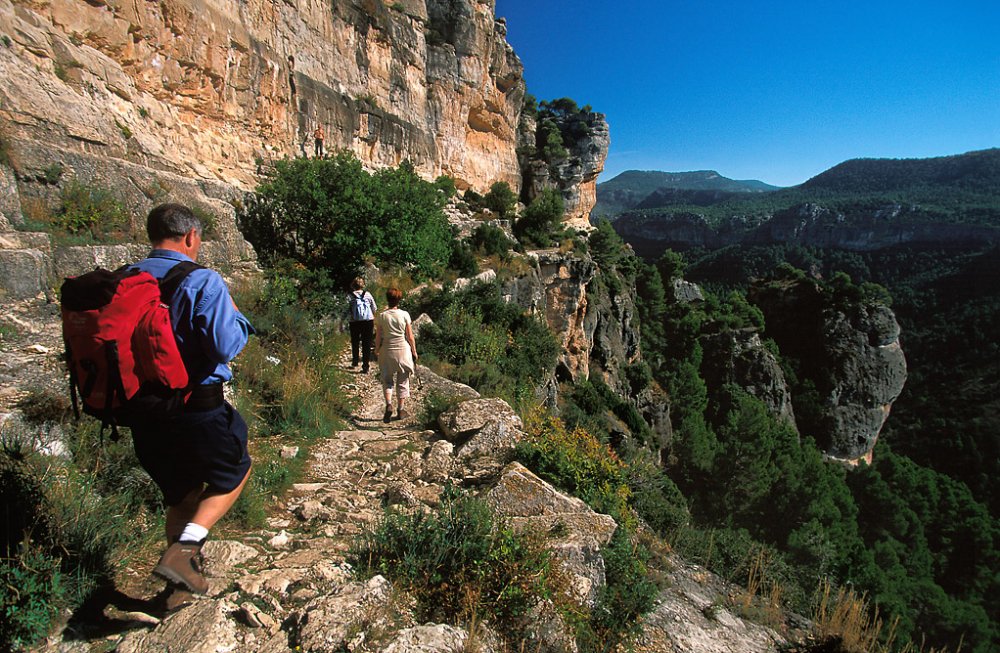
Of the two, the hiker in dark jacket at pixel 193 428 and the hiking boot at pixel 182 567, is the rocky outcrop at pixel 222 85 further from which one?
the hiking boot at pixel 182 567

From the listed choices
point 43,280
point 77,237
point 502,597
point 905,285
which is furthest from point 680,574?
point 905,285

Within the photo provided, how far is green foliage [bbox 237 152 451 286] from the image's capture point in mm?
8289

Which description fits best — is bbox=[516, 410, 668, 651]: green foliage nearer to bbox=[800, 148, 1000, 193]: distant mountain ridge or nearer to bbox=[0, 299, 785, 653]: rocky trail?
bbox=[0, 299, 785, 653]: rocky trail

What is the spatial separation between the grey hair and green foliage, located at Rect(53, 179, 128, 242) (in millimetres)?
5010

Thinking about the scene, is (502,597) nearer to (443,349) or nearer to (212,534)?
(212,534)

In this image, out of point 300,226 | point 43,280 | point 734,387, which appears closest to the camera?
point 43,280

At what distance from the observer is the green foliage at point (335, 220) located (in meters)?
8.29

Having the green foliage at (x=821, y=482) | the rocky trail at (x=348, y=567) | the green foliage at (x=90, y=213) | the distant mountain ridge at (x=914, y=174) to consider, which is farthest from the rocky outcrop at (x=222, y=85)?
the distant mountain ridge at (x=914, y=174)

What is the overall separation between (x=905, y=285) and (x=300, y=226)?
83951mm

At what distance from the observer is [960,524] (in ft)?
84.6

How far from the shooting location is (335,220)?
834 cm

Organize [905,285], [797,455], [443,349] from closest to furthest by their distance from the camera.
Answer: [443,349] < [797,455] < [905,285]

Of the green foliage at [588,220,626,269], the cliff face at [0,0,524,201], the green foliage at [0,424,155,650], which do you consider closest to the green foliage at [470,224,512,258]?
the cliff face at [0,0,524,201]

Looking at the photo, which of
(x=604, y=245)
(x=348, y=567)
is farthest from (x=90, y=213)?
(x=604, y=245)
